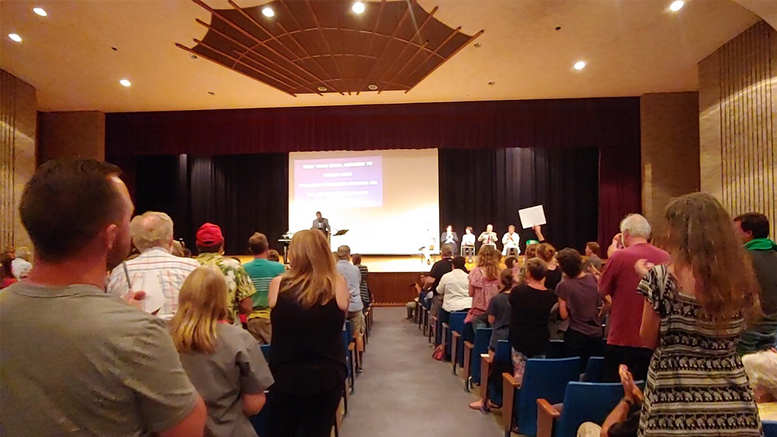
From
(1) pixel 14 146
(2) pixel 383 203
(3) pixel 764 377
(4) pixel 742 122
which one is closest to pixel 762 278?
(3) pixel 764 377

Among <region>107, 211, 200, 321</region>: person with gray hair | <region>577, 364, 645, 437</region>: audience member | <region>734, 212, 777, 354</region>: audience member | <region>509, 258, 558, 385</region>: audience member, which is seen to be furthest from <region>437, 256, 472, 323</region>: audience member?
<region>107, 211, 200, 321</region>: person with gray hair

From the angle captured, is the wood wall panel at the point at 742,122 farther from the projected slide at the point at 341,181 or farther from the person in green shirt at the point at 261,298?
the projected slide at the point at 341,181

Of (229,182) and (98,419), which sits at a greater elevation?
(229,182)

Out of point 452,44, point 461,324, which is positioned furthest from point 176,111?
point 461,324

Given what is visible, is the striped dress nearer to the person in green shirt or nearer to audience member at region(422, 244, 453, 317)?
the person in green shirt

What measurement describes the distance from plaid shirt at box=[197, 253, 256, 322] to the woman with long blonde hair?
0.85 metres

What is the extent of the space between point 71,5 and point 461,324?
626cm

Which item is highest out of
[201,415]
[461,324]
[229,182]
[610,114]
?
[610,114]

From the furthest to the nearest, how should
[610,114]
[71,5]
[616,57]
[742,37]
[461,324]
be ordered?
[610,114]
[616,57]
[742,37]
[71,5]
[461,324]

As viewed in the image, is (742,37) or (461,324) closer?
(461,324)

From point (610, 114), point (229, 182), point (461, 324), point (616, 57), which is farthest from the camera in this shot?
point (229, 182)

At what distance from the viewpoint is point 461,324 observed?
4.82m

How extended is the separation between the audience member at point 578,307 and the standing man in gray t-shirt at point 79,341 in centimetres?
282

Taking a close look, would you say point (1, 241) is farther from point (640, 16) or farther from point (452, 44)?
point (640, 16)
